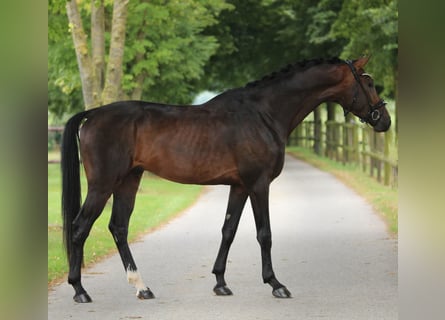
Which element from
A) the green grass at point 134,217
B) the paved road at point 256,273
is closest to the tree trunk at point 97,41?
the green grass at point 134,217

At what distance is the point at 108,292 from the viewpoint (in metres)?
8.75

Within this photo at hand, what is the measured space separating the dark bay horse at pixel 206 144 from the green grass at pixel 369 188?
5449 millimetres

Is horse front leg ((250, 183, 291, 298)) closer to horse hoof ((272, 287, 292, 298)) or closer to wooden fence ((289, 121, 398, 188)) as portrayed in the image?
horse hoof ((272, 287, 292, 298))

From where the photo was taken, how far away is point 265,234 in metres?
8.52

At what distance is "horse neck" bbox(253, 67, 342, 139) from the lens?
8711 millimetres

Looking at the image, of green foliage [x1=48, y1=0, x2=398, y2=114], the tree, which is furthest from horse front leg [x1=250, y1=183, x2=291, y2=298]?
the tree

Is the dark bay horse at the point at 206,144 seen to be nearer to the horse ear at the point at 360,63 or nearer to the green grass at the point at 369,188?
the horse ear at the point at 360,63

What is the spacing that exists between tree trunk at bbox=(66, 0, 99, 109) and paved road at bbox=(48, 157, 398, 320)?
306 centimetres

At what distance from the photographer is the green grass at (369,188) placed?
1622 centimetres

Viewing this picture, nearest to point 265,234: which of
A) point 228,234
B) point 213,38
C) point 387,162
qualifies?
point 228,234

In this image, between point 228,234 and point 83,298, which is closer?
point 83,298

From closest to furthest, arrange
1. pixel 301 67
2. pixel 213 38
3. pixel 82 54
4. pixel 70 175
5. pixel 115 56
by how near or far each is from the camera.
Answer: pixel 70 175 < pixel 301 67 < pixel 82 54 < pixel 115 56 < pixel 213 38

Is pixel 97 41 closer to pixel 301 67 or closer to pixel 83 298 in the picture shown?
pixel 301 67

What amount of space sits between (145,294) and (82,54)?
9.85m
